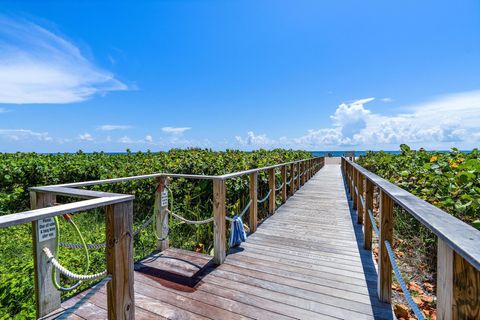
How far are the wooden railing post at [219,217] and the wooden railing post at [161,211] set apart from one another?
91cm

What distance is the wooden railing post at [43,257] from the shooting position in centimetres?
199

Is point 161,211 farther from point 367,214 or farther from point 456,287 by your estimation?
point 456,287

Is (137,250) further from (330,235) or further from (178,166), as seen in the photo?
(330,235)

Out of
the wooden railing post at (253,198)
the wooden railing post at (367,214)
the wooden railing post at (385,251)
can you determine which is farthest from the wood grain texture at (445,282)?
the wooden railing post at (253,198)

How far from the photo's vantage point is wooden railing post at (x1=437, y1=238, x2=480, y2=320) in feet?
2.92

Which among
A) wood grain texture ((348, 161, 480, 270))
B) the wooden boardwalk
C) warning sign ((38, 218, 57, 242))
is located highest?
wood grain texture ((348, 161, 480, 270))

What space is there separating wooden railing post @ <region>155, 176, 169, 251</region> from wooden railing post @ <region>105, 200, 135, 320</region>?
184cm

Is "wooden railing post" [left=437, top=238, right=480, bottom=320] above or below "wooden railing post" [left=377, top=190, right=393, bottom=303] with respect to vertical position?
above

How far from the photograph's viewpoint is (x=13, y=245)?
4.75m

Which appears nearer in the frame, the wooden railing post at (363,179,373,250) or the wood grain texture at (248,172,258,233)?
the wooden railing post at (363,179,373,250)

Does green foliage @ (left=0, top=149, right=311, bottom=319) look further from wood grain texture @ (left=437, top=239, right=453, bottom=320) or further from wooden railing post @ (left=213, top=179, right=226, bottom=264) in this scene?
wood grain texture @ (left=437, top=239, right=453, bottom=320)

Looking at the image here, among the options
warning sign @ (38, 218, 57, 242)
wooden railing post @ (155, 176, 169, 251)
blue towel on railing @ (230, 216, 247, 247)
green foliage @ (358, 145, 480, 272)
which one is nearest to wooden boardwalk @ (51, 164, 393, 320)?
blue towel on railing @ (230, 216, 247, 247)

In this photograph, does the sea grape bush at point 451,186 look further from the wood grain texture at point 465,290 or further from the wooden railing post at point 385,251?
the wood grain texture at point 465,290

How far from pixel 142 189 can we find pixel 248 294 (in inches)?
162
